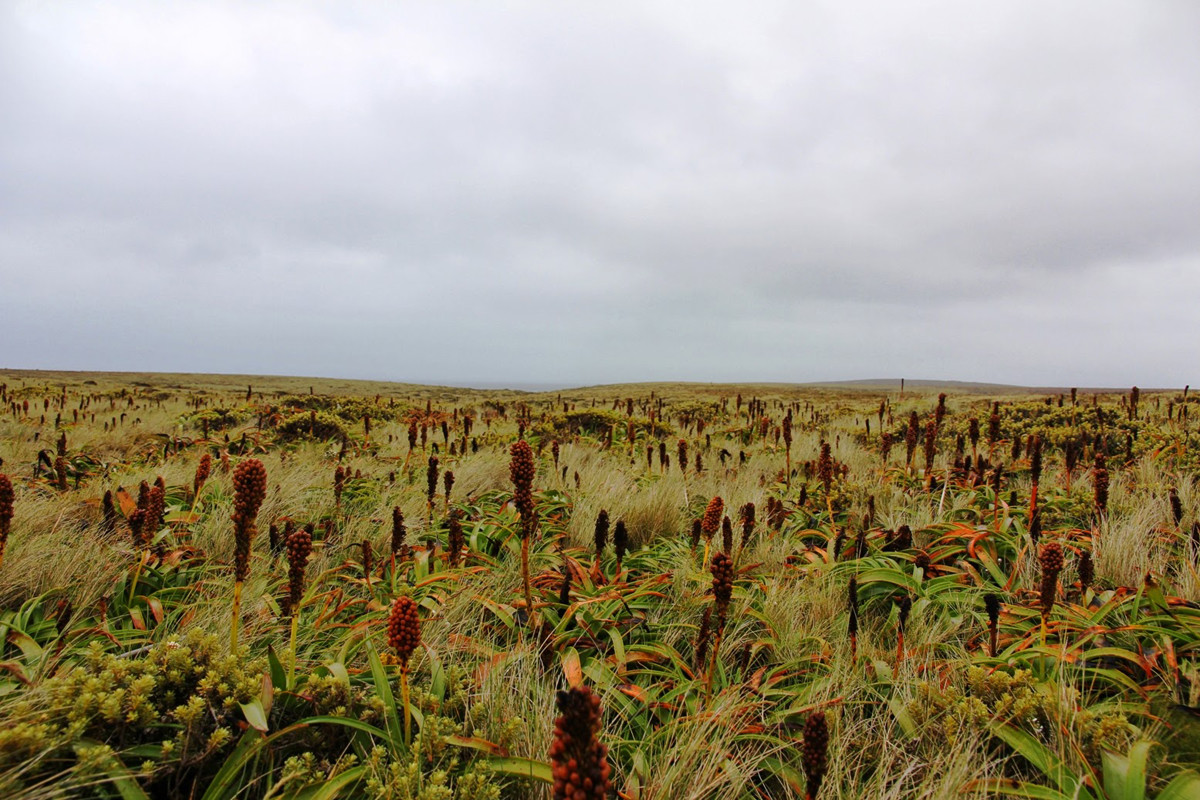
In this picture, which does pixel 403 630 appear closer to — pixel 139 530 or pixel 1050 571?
pixel 1050 571

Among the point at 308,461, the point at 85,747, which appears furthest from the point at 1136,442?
the point at 308,461

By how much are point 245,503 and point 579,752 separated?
1.34 m

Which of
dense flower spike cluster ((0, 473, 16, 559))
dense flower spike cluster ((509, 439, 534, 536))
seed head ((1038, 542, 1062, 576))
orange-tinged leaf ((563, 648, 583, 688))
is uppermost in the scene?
dense flower spike cluster ((509, 439, 534, 536))

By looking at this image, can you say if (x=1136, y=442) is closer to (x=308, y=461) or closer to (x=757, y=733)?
(x=757, y=733)

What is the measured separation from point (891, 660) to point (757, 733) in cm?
96

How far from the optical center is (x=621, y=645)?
261 centimetres

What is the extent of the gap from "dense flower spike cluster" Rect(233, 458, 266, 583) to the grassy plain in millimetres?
192

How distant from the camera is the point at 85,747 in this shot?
1519mm

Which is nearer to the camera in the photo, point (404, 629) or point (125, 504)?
point (404, 629)

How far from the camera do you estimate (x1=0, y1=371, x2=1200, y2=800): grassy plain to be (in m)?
1.71

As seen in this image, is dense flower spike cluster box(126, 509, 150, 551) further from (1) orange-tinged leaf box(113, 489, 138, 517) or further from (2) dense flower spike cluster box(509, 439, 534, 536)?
(2) dense flower spike cluster box(509, 439, 534, 536)

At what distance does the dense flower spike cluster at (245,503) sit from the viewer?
1712 millimetres

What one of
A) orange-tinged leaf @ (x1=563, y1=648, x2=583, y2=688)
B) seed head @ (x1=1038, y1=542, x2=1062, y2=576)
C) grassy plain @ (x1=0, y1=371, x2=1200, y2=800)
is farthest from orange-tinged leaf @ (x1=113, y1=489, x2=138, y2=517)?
seed head @ (x1=1038, y1=542, x2=1062, y2=576)

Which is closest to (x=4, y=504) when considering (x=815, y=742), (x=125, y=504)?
(x=125, y=504)
